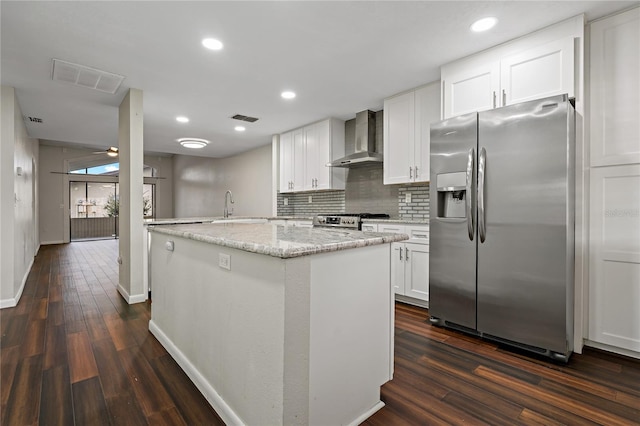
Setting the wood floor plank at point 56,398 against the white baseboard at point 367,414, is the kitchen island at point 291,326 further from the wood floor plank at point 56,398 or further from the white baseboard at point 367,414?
the wood floor plank at point 56,398

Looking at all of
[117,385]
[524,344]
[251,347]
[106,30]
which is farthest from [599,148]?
[106,30]

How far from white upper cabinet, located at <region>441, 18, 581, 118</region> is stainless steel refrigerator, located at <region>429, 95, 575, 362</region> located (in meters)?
0.26

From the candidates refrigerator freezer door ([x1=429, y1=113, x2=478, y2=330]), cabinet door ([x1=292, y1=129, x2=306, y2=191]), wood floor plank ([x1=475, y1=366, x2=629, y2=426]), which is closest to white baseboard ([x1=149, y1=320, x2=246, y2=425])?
wood floor plank ([x1=475, y1=366, x2=629, y2=426])

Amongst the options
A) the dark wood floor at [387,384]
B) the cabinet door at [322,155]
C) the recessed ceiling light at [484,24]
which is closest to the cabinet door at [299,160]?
the cabinet door at [322,155]

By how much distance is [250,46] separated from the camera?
8.86 ft

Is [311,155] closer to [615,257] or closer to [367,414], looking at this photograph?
[615,257]

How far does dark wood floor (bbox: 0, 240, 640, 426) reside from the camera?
159 centimetres

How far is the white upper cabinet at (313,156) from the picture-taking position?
4898mm

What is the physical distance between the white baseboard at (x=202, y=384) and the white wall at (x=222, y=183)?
4788 mm

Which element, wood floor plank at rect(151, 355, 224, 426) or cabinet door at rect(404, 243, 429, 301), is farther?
cabinet door at rect(404, 243, 429, 301)

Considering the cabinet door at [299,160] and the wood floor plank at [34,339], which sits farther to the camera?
the cabinet door at [299,160]


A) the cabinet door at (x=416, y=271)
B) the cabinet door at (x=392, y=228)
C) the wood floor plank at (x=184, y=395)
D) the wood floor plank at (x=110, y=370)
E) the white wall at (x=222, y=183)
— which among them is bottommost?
the wood floor plank at (x=184, y=395)

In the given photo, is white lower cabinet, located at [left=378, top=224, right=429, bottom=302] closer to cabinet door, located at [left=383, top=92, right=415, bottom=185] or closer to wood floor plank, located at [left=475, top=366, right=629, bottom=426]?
cabinet door, located at [left=383, top=92, right=415, bottom=185]

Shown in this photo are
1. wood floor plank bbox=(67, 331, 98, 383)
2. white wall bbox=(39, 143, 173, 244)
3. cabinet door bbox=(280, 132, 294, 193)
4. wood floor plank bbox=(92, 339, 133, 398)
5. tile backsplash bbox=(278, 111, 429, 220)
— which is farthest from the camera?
white wall bbox=(39, 143, 173, 244)
